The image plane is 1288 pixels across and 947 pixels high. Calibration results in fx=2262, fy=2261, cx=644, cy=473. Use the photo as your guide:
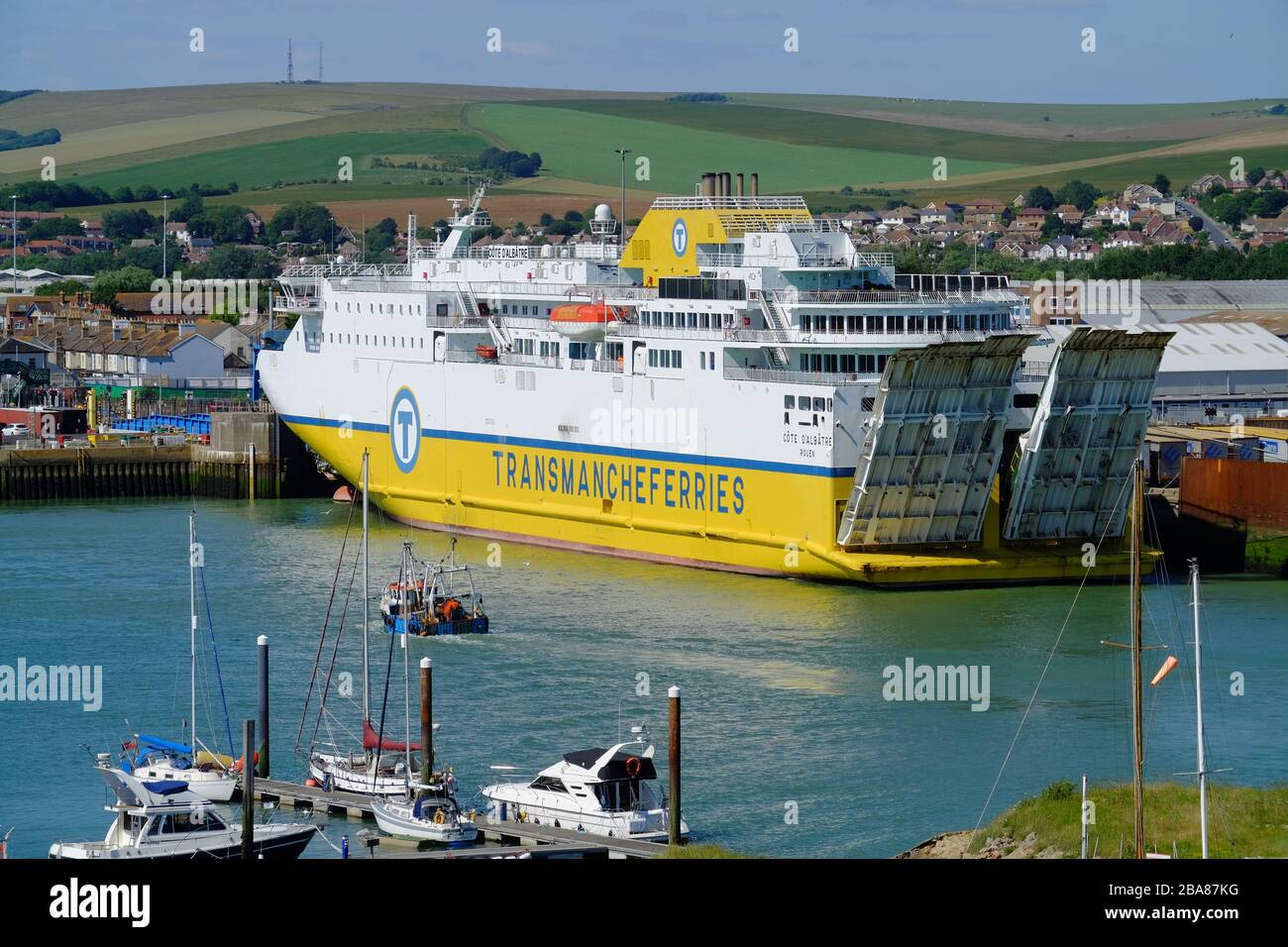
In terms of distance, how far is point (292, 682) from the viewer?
3122 centimetres

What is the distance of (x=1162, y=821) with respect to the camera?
21.7 metres

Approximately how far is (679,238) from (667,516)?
6583 mm

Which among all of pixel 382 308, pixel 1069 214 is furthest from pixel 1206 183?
pixel 382 308

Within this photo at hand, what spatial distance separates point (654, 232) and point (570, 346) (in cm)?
319

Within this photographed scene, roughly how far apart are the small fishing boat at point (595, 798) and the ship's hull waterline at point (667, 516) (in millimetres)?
14430

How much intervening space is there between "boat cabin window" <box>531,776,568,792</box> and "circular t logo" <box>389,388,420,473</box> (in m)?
26.2

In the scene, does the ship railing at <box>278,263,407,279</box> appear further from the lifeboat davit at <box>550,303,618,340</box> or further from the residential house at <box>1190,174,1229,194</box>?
the residential house at <box>1190,174,1229,194</box>

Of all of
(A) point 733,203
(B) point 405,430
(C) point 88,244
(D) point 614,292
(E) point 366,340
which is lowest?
(B) point 405,430

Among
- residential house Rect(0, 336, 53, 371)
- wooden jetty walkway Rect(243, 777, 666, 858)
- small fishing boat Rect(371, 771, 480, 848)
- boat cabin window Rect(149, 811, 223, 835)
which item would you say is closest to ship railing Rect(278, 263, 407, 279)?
residential house Rect(0, 336, 53, 371)

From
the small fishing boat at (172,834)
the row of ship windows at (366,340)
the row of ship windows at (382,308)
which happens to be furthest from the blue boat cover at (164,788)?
the row of ship windows at (382,308)

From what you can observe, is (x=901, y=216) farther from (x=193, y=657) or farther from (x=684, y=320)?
(x=193, y=657)

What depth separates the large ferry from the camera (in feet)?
125

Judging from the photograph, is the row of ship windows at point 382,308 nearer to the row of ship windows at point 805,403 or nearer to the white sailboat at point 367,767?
the row of ship windows at point 805,403

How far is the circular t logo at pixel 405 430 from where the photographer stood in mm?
49812
